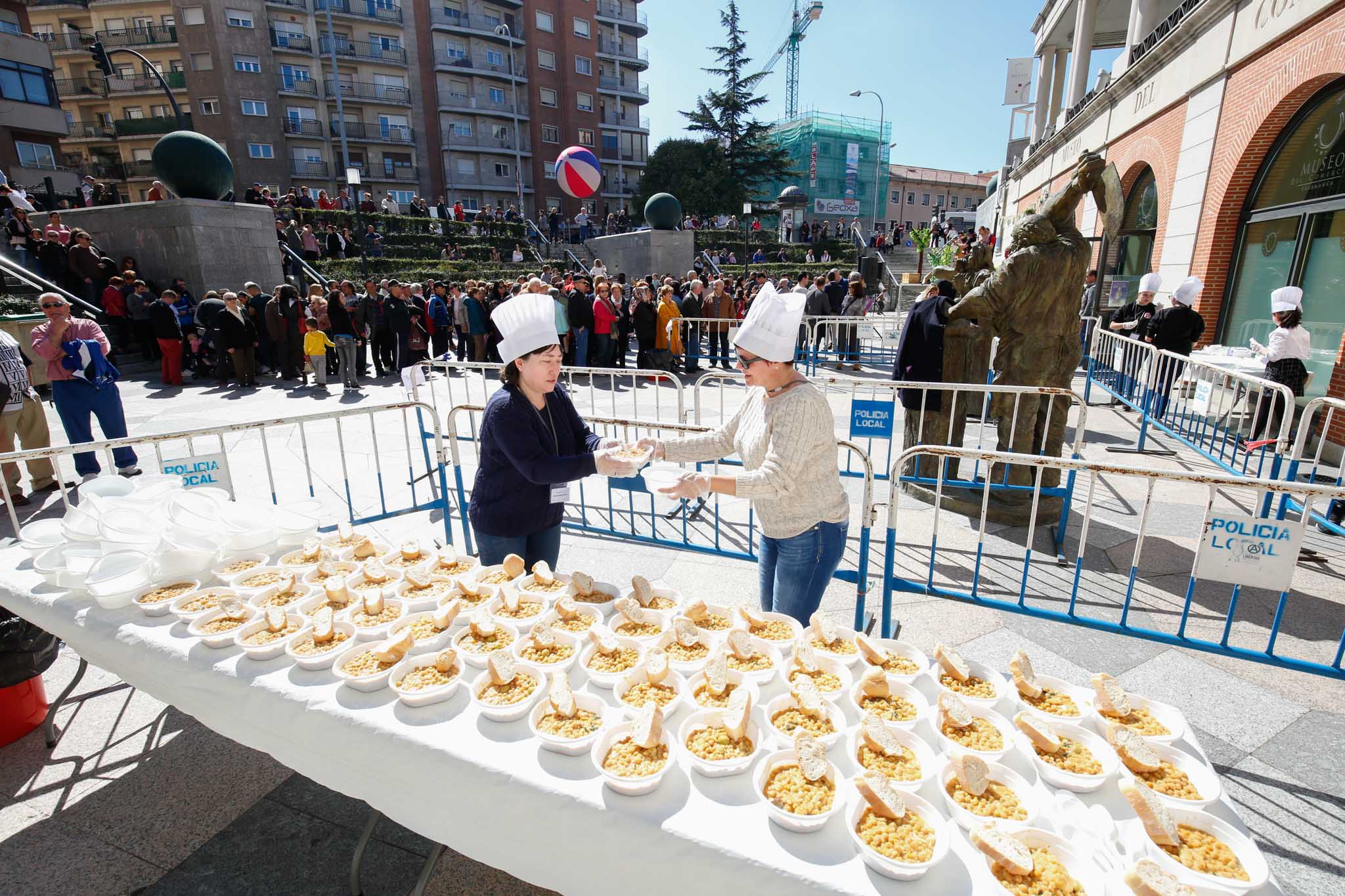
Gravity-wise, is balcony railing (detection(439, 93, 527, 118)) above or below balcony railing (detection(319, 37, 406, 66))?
below

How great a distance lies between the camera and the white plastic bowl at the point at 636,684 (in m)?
1.91

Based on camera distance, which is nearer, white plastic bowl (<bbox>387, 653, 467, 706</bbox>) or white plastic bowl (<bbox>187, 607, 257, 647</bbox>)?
white plastic bowl (<bbox>387, 653, 467, 706</bbox>)

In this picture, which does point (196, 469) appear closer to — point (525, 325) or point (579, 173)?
point (525, 325)

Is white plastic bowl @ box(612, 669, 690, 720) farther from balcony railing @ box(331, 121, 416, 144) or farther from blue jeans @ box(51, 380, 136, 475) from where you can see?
balcony railing @ box(331, 121, 416, 144)

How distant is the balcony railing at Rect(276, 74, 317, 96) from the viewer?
41.7m

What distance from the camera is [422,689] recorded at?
2.01 metres

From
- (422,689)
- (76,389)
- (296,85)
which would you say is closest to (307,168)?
(296,85)

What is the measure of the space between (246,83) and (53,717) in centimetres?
5146

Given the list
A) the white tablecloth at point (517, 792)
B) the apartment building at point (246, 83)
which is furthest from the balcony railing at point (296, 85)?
the white tablecloth at point (517, 792)

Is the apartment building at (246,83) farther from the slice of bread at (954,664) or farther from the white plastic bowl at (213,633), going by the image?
the slice of bread at (954,664)

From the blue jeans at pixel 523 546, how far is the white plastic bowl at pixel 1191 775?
2.45 meters

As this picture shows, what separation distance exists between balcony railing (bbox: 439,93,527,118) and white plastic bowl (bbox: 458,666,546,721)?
52643 mm

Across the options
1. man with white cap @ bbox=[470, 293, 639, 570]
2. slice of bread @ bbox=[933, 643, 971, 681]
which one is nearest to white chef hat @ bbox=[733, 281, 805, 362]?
man with white cap @ bbox=[470, 293, 639, 570]

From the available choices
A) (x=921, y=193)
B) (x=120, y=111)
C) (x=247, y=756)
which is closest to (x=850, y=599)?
(x=247, y=756)
